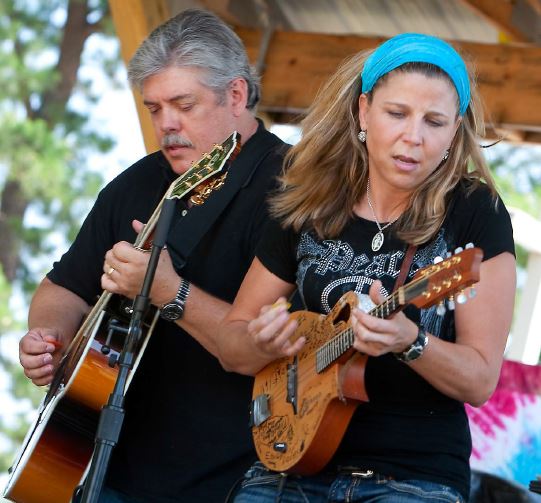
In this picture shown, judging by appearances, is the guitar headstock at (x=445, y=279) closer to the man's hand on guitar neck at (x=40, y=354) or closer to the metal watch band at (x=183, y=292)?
the metal watch band at (x=183, y=292)

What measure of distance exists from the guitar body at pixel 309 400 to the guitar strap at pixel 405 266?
0.13 m

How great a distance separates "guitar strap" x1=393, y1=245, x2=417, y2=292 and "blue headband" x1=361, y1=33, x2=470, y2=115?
0.41 metres

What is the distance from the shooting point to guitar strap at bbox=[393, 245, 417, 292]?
296cm

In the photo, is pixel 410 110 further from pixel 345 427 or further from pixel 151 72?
pixel 151 72

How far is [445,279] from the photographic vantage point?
8.50 feet

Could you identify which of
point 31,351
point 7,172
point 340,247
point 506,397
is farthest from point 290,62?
point 7,172

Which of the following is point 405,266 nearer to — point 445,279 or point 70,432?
point 445,279

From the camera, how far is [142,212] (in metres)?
4.25

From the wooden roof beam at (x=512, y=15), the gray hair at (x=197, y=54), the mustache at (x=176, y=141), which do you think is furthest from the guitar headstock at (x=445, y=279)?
the wooden roof beam at (x=512, y=15)

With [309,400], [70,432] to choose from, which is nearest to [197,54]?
[70,432]

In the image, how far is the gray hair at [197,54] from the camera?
4.13 metres
